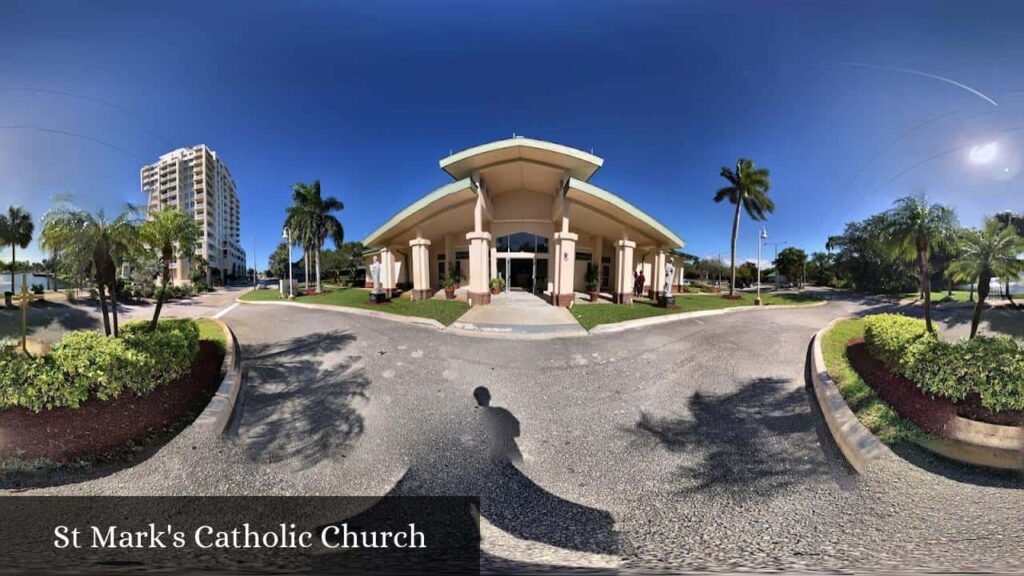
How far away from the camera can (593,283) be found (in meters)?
18.5

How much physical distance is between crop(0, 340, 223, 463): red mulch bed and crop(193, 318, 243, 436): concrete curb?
28 centimetres

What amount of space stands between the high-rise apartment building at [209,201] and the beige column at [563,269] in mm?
12430

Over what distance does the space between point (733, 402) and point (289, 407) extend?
701cm

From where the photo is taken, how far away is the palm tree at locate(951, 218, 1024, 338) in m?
4.23

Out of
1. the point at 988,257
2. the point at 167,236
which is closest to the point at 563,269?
the point at 988,257

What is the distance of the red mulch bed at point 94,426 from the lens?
318cm

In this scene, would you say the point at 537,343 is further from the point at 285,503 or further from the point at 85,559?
the point at 85,559

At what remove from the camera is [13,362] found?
3.41 m

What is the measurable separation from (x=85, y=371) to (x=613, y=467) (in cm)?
610

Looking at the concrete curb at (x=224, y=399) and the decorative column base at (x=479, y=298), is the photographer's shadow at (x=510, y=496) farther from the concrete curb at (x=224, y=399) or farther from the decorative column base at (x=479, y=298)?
the decorative column base at (x=479, y=298)

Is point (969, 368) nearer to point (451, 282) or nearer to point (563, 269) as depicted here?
point (563, 269)

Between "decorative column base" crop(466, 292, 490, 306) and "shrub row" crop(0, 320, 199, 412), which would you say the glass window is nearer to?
"decorative column base" crop(466, 292, 490, 306)

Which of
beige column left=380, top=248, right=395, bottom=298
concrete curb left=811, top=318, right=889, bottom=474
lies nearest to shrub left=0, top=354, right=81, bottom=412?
concrete curb left=811, top=318, right=889, bottom=474

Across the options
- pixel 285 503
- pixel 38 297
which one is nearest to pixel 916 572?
pixel 285 503
